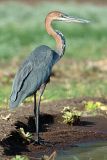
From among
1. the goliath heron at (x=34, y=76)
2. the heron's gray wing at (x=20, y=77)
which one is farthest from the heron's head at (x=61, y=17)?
the heron's gray wing at (x=20, y=77)

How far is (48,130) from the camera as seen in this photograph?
10508 millimetres

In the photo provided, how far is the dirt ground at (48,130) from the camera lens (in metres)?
9.47

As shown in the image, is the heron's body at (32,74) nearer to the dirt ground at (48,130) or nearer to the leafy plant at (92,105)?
the dirt ground at (48,130)

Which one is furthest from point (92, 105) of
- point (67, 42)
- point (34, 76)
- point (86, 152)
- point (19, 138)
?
point (67, 42)

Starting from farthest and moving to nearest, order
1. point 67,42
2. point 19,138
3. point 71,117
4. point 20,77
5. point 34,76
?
1. point 67,42
2. point 71,117
3. point 34,76
4. point 20,77
5. point 19,138

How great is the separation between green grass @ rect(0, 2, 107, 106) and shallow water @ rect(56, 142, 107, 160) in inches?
104

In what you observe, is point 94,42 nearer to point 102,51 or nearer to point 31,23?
point 102,51

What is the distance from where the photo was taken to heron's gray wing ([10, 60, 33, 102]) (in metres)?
9.82

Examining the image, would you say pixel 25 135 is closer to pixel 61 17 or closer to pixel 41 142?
pixel 41 142

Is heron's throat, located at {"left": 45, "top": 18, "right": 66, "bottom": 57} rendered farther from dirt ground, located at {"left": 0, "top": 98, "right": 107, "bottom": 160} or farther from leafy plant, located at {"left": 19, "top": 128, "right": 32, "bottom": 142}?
leafy plant, located at {"left": 19, "top": 128, "right": 32, "bottom": 142}

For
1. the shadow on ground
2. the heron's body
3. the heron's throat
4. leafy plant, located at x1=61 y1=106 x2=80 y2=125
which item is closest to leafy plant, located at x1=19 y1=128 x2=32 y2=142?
the shadow on ground

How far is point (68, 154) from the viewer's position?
31.4ft

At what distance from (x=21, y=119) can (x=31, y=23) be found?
15276 millimetres

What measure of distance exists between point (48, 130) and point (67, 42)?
473 inches
